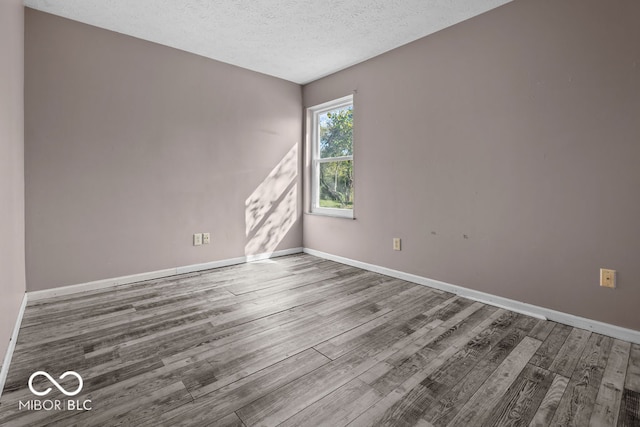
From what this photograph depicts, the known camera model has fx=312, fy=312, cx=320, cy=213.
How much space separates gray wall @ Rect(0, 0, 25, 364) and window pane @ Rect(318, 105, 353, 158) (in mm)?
3031

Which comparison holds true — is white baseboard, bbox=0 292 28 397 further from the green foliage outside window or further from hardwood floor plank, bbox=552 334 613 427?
the green foliage outside window

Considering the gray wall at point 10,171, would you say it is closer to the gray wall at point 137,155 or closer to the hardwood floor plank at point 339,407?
the gray wall at point 137,155

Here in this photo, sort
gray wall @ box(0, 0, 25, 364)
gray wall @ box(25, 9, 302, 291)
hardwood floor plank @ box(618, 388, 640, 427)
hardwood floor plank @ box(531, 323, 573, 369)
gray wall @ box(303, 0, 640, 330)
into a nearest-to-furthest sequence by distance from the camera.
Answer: hardwood floor plank @ box(618, 388, 640, 427), gray wall @ box(0, 0, 25, 364), hardwood floor plank @ box(531, 323, 573, 369), gray wall @ box(303, 0, 640, 330), gray wall @ box(25, 9, 302, 291)

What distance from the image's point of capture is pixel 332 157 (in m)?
4.21

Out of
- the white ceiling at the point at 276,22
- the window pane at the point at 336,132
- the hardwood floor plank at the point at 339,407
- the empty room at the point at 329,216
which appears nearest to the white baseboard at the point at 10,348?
the empty room at the point at 329,216

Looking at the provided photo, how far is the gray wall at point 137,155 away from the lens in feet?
8.64

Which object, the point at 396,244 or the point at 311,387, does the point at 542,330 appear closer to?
the point at 396,244

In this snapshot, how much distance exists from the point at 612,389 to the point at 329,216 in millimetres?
3037

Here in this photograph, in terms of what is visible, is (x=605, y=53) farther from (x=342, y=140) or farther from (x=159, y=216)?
(x=159, y=216)

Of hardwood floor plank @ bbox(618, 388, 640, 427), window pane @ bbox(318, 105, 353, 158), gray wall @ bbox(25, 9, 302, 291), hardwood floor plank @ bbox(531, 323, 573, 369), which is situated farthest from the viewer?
window pane @ bbox(318, 105, 353, 158)

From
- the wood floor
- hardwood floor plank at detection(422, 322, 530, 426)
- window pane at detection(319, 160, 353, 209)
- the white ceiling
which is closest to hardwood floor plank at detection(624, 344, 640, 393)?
the wood floor

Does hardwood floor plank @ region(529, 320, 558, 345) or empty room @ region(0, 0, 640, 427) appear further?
hardwood floor plank @ region(529, 320, 558, 345)

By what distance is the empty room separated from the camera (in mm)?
1541

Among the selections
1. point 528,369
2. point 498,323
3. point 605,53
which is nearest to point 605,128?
point 605,53
